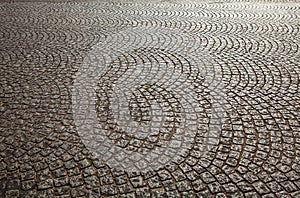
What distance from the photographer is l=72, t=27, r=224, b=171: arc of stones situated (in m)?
3.60

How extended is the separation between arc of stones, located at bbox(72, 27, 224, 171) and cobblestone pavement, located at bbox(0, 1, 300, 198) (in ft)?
0.06

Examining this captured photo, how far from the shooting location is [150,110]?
431 cm

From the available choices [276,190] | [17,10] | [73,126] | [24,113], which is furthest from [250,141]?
[17,10]

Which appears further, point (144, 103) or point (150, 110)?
point (144, 103)

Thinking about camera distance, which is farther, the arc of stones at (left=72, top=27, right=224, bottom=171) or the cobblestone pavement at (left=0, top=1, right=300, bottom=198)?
the arc of stones at (left=72, top=27, right=224, bottom=171)

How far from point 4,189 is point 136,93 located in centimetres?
234

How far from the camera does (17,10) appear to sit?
9492mm

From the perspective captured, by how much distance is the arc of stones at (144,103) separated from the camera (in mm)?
3604

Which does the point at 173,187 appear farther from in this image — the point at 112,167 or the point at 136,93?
the point at 136,93

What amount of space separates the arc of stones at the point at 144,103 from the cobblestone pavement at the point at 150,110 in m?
0.02

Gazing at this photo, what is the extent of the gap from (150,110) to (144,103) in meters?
0.21

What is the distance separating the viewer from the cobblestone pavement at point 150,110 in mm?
3170

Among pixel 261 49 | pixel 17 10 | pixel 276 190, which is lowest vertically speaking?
pixel 17 10

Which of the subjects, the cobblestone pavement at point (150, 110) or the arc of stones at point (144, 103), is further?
the arc of stones at point (144, 103)
